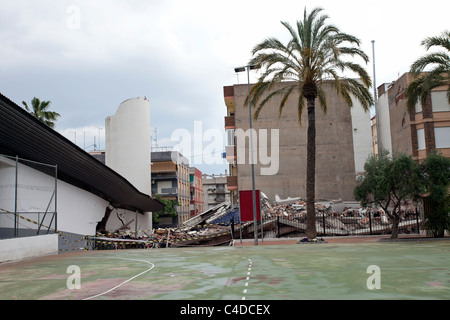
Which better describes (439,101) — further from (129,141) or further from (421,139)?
(129,141)

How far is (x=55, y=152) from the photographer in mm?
24672

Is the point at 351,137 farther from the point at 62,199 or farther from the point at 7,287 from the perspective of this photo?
the point at 7,287

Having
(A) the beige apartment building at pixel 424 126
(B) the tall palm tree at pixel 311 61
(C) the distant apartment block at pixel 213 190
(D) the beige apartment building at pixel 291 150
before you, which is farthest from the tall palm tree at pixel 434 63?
(C) the distant apartment block at pixel 213 190

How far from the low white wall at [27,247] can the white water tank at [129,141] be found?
25038mm

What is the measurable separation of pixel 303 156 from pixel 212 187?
81.5 metres

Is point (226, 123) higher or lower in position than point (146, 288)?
higher

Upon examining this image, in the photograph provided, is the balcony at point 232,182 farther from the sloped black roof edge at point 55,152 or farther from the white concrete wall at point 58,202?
the sloped black roof edge at point 55,152

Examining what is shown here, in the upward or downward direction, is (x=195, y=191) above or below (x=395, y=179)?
above

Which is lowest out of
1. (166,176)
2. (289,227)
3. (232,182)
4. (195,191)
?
(289,227)

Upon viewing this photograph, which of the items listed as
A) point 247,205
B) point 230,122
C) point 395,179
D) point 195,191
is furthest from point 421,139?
point 195,191

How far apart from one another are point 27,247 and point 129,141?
28040 millimetres
